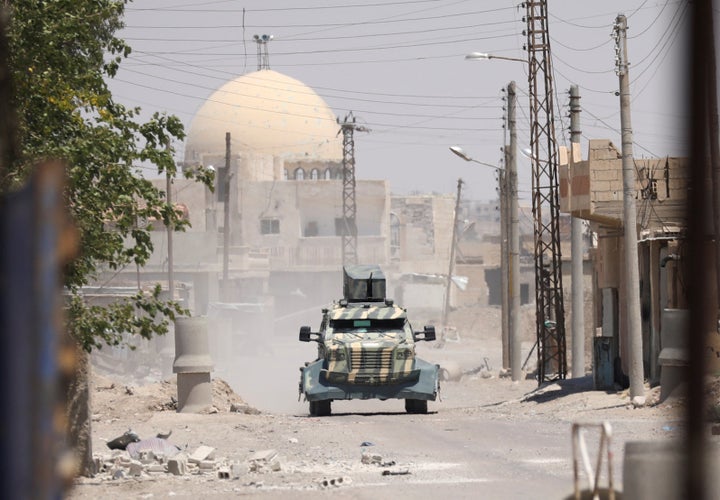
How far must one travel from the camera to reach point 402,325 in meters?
26.0

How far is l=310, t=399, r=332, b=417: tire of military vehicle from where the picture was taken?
2566cm

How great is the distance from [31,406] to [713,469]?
6.33 metres

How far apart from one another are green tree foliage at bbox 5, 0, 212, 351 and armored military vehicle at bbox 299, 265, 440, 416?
10131 millimetres

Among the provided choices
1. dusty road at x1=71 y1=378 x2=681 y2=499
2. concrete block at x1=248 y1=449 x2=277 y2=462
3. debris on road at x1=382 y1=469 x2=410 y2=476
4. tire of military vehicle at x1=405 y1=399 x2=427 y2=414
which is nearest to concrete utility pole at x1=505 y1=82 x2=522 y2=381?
dusty road at x1=71 y1=378 x2=681 y2=499

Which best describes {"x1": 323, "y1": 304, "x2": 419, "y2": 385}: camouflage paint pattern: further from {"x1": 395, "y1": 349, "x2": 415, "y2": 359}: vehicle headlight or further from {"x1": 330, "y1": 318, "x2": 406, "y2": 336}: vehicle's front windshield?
{"x1": 330, "y1": 318, "x2": 406, "y2": 336}: vehicle's front windshield

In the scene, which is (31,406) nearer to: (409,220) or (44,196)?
(44,196)

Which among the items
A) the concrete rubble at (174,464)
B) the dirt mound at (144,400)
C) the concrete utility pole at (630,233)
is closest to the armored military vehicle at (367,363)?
the dirt mound at (144,400)

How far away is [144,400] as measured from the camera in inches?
1042

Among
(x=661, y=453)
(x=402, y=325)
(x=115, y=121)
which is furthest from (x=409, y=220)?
(x=661, y=453)

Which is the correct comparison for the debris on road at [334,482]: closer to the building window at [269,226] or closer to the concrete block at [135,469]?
the concrete block at [135,469]

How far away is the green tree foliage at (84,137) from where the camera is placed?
13.6m

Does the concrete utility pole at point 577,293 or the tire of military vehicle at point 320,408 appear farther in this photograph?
the concrete utility pole at point 577,293

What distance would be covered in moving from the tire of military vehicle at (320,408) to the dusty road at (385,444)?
37 cm

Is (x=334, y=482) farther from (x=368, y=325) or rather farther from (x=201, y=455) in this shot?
(x=368, y=325)
